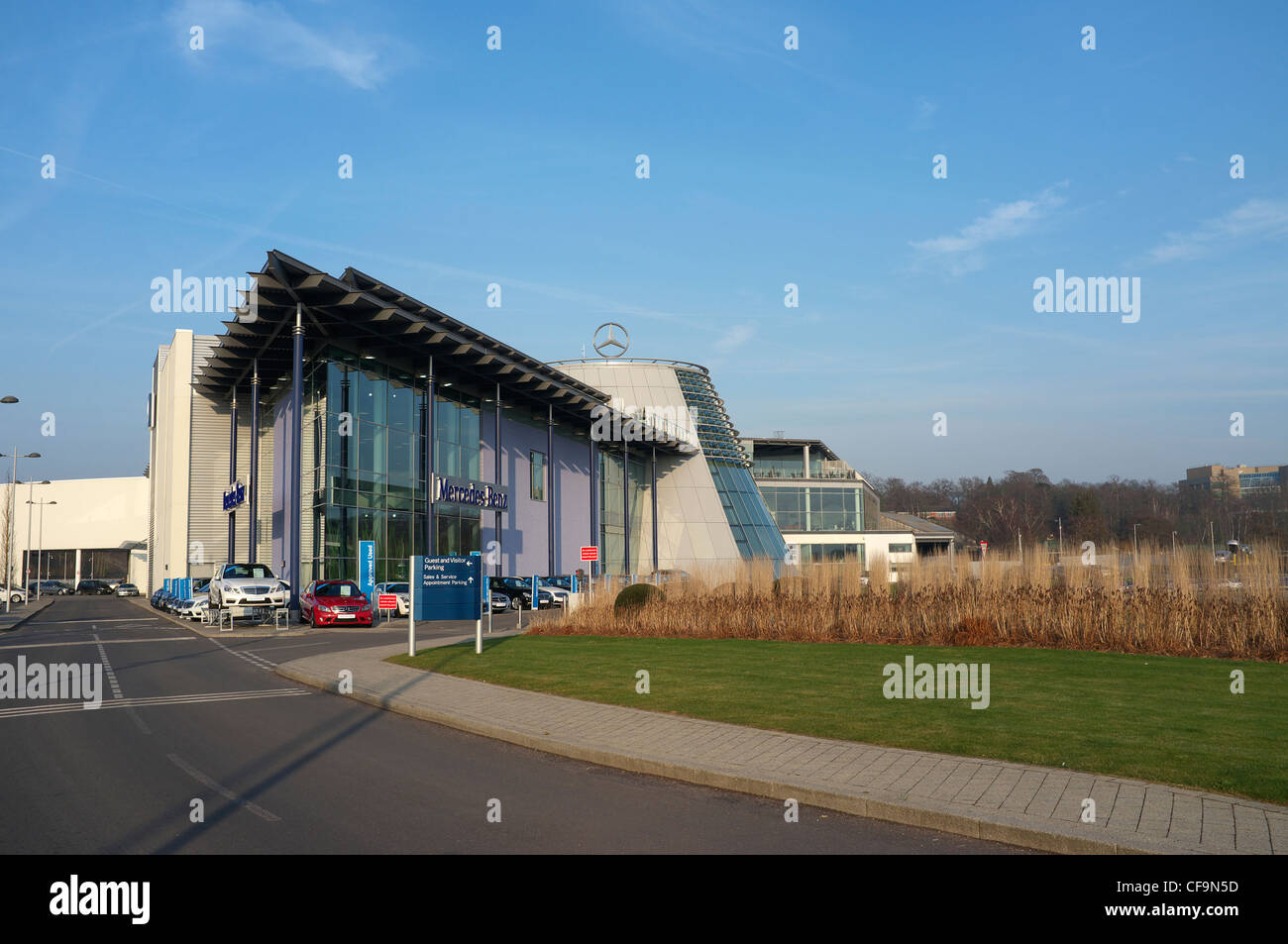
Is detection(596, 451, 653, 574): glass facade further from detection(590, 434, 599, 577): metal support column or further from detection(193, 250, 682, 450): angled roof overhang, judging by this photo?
detection(193, 250, 682, 450): angled roof overhang

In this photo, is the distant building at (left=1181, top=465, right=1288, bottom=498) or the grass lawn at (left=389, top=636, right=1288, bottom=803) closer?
the grass lawn at (left=389, top=636, right=1288, bottom=803)

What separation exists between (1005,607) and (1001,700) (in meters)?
7.68

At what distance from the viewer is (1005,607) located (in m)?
18.4

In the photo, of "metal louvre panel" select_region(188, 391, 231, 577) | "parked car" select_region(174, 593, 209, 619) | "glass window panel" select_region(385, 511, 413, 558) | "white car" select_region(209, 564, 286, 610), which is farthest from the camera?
"metal louvre panel" select_region(188, 391, 231, 577)

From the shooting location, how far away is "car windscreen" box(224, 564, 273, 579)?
34688 mm

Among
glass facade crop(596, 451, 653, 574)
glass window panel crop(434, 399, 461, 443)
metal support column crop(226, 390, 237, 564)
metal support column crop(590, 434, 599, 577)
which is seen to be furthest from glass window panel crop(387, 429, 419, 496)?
glass facade crop(596, 451, 653, 574)

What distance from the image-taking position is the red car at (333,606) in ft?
101

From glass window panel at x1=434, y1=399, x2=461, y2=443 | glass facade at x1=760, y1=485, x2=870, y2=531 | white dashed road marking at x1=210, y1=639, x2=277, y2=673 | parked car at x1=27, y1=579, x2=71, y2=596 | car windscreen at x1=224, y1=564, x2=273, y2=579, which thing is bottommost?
parked car at x1=27, y1=579, x2=71, y2=596

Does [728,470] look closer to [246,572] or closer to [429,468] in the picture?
[429,468]

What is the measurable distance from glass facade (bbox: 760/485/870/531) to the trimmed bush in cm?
5149

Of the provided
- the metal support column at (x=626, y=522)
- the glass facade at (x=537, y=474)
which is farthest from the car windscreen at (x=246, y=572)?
the metal support column at (x=626, y=522)

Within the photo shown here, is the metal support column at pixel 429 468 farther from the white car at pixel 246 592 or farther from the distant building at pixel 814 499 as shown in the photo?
the distant building at pixel 814 499

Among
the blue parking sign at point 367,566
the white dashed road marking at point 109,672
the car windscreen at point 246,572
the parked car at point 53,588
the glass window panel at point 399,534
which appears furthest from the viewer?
the parked car at point 53,588

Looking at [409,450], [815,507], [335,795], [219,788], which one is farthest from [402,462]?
[815,507]
